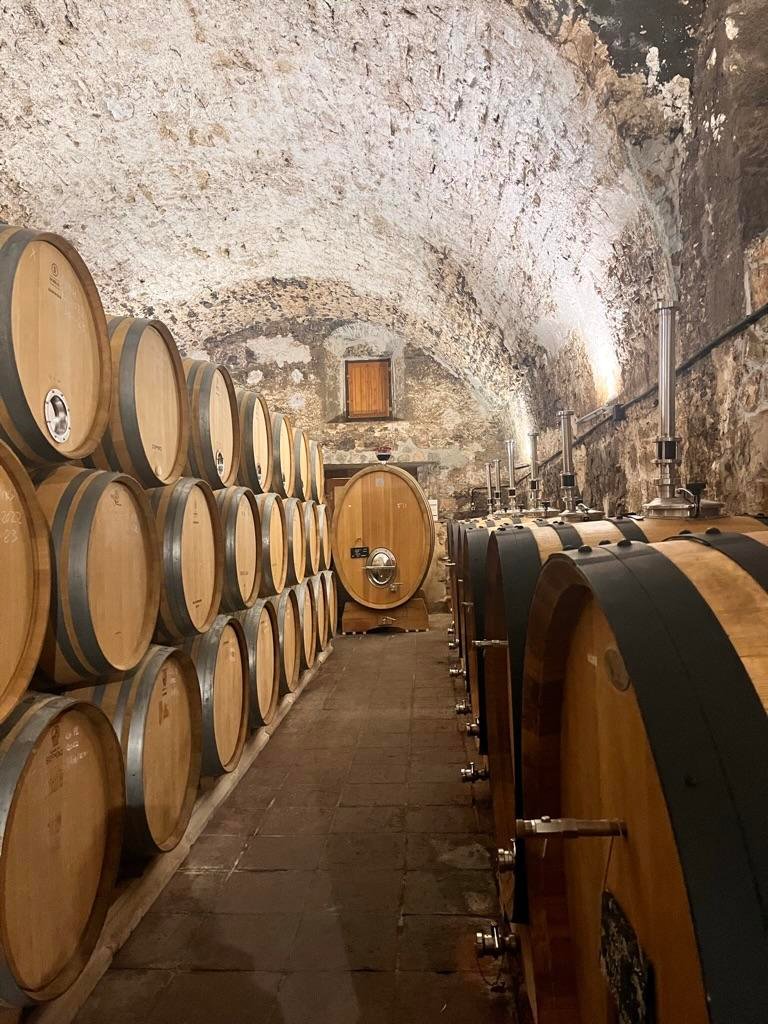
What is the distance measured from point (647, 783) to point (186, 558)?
244 cm

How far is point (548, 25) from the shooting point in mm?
3246

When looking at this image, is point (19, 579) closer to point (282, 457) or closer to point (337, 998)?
point (337, 998)

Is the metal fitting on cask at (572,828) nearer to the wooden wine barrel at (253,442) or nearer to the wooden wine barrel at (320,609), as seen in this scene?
the wooden wine barrel at (253,442)

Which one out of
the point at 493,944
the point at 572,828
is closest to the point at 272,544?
the point at 493,944

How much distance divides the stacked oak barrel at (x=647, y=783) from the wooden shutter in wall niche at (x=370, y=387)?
8617 mm

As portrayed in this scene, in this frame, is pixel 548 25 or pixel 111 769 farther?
pixel 548 25

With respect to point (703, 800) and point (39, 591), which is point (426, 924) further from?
point (703, 800)

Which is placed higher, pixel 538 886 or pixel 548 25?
pixel 548 25

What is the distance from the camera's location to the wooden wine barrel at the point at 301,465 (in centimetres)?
584

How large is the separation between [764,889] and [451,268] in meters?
6.41

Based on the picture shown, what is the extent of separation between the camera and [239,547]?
3.86 metres

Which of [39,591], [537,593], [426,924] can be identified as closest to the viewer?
[537,593]

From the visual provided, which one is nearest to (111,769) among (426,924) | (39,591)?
(39,591)

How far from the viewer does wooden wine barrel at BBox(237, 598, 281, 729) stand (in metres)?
4.13
